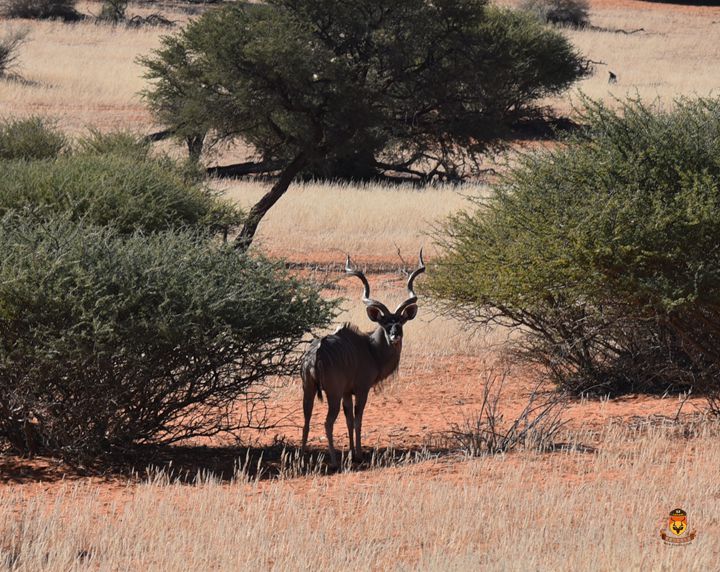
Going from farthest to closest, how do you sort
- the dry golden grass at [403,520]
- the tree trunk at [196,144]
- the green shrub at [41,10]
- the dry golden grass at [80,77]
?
1. the green shrub at [41,10]
2. the dry golden grass at [80,77]
3. the tree trunk at [196,144]
4. the dry golden grass at [403,520]

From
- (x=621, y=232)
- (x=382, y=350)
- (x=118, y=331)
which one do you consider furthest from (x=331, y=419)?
(x=621, y=232)

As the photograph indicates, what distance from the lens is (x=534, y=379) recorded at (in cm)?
1462

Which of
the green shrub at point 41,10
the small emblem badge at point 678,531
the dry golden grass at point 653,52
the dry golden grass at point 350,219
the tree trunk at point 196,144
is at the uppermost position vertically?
the dry golden grass at point 653,52

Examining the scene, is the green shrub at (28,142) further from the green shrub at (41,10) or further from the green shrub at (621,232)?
the green shrub at (41,10)

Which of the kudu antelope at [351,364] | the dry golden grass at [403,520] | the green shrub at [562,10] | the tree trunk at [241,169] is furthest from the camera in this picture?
the green shrub at [562,10]

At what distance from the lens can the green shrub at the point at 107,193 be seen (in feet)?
50.9

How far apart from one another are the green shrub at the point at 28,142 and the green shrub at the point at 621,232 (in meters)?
12.7

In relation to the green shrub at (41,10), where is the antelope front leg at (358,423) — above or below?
below

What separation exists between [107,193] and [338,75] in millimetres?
7845

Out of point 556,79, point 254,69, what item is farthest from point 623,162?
point 556,79

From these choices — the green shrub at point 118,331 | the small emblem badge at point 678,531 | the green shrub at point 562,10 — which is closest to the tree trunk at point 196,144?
the green shrub at point 118,331

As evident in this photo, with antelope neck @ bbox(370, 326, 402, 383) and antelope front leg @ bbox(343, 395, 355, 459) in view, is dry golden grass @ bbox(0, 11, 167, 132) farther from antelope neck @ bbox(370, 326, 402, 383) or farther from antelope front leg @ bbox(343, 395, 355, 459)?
antelope front leg @ bbox(343, 395, 355, 459)

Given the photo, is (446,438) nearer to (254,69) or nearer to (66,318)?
(66,318)

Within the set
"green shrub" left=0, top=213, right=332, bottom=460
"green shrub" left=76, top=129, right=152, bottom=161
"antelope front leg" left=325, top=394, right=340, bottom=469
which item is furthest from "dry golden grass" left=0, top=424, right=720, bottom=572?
"green shrub" left=76, top=129, right=152, bottom=161
